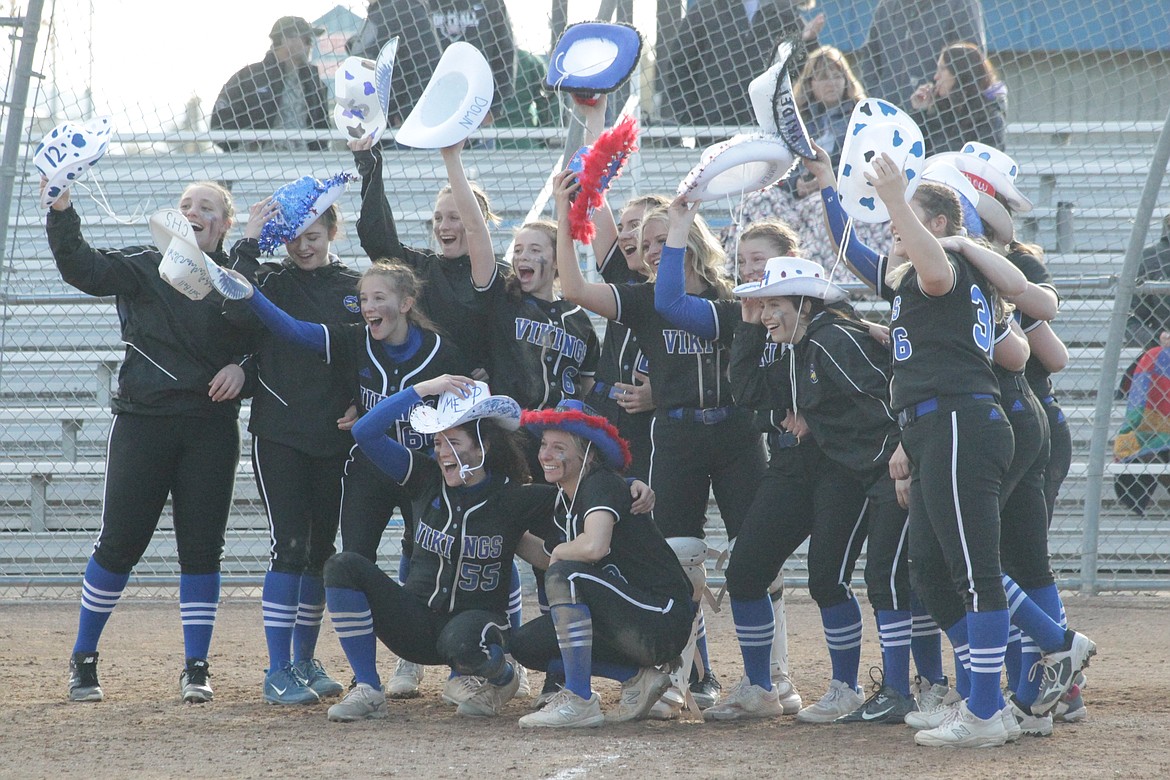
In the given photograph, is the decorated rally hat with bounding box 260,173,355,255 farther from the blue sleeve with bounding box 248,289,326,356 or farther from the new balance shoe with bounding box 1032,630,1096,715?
the new balance shoe with bounding box 1032,630,1096,715

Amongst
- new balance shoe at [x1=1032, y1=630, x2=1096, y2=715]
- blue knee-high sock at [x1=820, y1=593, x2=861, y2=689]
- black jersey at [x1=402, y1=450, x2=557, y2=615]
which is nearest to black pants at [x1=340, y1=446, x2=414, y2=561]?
black jersey at [x1=402, y1=450, x2=557, y2=615]

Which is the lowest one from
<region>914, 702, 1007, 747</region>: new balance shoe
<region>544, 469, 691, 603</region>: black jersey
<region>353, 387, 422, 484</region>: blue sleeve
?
<region>914, 702, 1007, 747</region>: new balance shoe

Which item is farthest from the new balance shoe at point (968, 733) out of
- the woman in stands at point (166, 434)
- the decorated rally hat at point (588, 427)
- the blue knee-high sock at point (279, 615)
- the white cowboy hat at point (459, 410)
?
the woman in stands at point (166, 434)

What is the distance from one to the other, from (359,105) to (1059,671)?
2.99 metres

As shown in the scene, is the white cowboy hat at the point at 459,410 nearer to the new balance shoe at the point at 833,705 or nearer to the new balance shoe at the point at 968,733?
the new balance shoe at the point at 833,705

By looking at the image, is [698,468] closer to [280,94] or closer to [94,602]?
[94,602]

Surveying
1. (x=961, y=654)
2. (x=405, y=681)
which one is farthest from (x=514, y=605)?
(x=961, y=654)

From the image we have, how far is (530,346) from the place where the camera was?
4.59 meters

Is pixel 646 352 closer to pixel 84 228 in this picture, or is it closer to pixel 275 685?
pixel 275 685

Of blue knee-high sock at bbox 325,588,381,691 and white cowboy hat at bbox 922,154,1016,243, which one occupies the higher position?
white cowboy hat at bbox 922,154,1016,243

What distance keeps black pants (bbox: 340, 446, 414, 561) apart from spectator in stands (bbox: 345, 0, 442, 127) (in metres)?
3.53

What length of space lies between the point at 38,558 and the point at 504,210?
336cm

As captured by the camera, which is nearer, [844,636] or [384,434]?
[844,636]

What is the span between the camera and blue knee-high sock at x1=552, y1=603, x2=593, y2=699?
3904 millimetres
